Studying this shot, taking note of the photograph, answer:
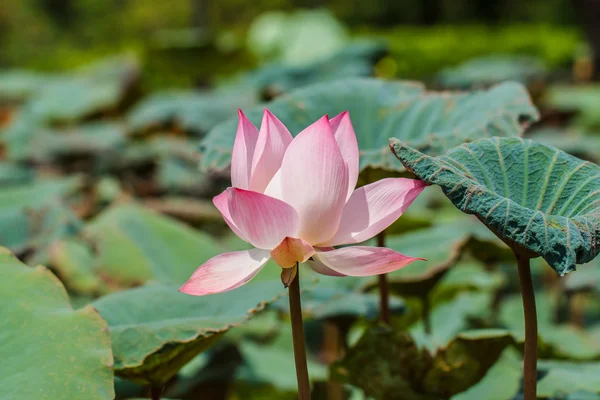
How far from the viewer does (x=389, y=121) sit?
106 cm

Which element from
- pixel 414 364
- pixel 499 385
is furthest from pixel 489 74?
pixel 414 364

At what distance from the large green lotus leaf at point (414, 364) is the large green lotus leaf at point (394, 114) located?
0.22 m

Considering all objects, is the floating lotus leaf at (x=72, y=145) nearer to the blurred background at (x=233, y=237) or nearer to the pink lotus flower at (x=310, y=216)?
the blurred background at (x=233, y=237)

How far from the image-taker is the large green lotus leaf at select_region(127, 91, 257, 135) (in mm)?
2896

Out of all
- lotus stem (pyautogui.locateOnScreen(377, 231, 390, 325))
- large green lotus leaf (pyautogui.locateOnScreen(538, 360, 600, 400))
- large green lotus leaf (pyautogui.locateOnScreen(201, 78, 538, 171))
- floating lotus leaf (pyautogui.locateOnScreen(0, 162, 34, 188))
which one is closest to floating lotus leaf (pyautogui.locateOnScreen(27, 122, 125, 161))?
floating lotus leaf (pyautogui.locateOnScreen(0, 162, 34, 188))

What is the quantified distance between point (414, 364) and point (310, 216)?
378 mm

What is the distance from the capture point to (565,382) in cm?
94

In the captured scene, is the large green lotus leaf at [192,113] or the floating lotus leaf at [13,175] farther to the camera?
the large green lotus leaf at [192,113]

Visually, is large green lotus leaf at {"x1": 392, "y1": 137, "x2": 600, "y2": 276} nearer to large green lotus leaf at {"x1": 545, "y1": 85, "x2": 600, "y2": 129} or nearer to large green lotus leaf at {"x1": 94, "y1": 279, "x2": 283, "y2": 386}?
large green lotus leaf at {"x1": 94, "y1": 279, "x2": 283, "y2": 386}

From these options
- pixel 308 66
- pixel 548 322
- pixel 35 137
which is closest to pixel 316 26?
pixel 308 66

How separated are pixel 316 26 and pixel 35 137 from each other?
10.7 ft

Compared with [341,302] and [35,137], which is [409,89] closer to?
[341,302]

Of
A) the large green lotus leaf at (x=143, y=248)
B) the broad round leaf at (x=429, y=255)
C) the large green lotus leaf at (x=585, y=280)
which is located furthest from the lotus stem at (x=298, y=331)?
the large green lotus leaf at (x=585, y=280)

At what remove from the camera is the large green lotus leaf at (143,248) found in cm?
135
